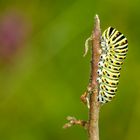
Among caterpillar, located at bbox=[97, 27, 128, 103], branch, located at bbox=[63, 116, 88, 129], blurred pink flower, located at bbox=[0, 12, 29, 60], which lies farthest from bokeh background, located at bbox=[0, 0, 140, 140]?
branch, located at bbox=[63, 116, 88, 129]

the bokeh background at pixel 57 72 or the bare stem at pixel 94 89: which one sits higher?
the bokeh background at pixel 57 72

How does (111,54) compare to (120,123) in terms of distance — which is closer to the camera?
(111,54)

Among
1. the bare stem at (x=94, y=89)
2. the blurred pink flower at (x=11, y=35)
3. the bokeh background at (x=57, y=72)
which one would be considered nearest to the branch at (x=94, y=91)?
the bare stem at (x=94, y=89)

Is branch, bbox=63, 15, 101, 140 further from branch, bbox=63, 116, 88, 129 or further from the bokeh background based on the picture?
the bokeh background

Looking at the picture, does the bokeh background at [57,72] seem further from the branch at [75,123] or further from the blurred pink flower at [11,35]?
the branch at [75,123]

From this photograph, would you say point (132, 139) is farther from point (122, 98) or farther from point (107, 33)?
point (107, 33)

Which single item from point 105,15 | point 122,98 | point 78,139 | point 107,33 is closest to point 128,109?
point 122,98
